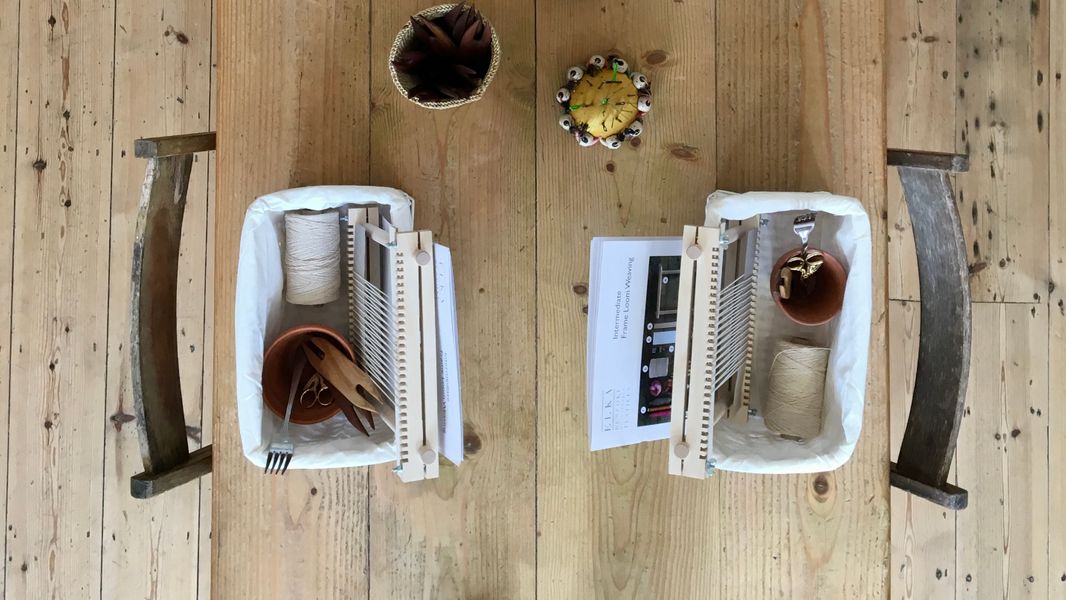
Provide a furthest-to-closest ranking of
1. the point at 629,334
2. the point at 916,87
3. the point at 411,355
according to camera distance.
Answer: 1. the point at 916,87
2. the point at 629,334
3. the point at 411,355

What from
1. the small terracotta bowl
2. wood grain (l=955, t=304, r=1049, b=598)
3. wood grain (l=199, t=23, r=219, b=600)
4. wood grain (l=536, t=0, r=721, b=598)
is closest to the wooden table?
wood grain (l=536, t=0, r=721, b=598)

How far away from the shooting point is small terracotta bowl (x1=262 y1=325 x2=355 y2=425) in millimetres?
833

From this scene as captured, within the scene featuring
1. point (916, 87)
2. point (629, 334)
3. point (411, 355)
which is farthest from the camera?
point (916, 87)

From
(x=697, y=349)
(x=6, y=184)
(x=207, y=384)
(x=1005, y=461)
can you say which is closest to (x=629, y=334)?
(x=697, y=349)

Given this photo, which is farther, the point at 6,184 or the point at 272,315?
the point at 6,184

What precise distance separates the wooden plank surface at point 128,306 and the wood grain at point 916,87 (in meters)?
1.57

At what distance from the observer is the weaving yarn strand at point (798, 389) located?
864 millimetres

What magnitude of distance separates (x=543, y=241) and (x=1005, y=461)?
1.32m

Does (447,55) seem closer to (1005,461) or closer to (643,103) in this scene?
(643,103)

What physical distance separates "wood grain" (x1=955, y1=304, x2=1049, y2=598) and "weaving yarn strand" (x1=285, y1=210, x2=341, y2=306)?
1.45 meters

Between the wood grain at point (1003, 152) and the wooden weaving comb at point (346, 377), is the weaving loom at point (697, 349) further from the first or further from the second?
the wood grain at point (1003, 152)

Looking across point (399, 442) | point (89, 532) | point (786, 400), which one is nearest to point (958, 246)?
point (786, 400)

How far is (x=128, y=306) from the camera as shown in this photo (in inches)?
59.7

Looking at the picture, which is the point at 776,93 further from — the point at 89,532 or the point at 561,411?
the point at 89,532
